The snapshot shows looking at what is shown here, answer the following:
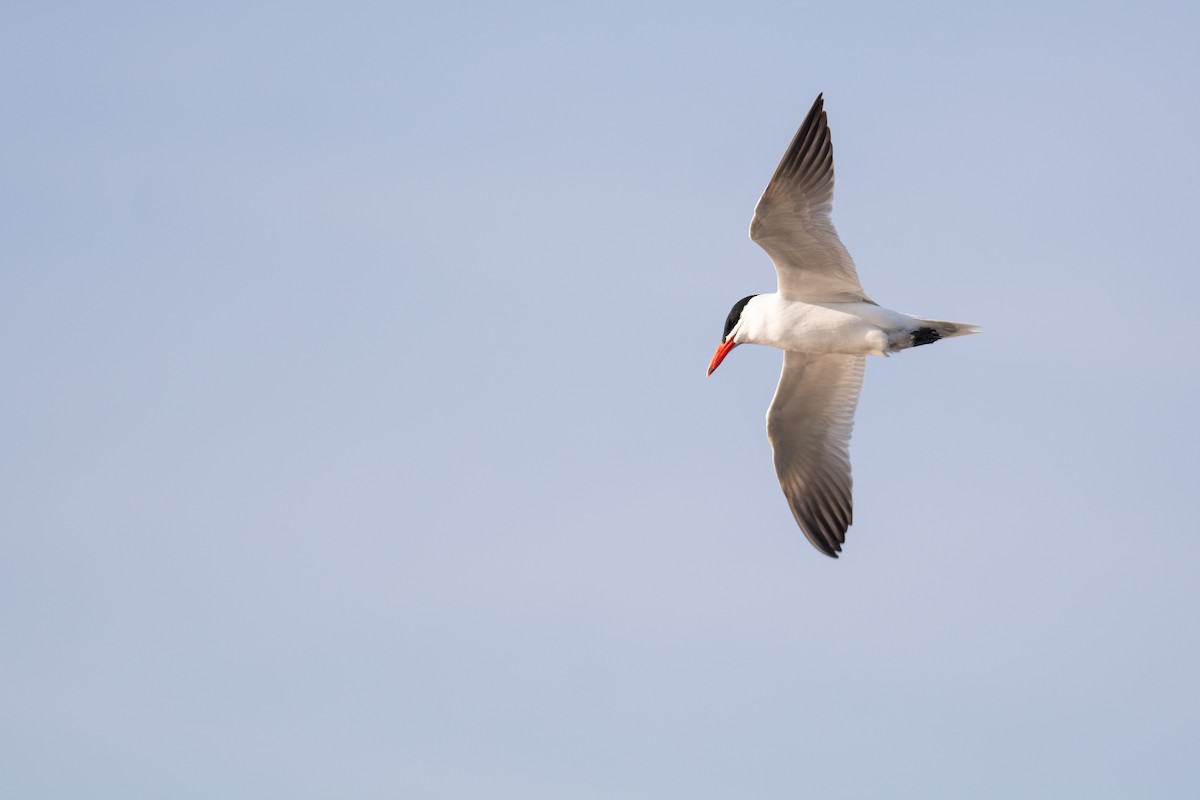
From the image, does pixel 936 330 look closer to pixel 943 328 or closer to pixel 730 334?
pixel 943 328

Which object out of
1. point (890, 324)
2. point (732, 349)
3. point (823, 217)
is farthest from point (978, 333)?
point (732, 349)

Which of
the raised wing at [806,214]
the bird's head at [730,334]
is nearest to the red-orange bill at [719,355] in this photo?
the bird's head at [730,334]

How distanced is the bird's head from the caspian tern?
16 millimetres

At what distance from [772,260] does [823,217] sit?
2.99ft

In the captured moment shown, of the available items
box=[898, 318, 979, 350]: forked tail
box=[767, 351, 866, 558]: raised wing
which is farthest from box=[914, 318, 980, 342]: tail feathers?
box=[767, 351, 866, 558]: raised wing

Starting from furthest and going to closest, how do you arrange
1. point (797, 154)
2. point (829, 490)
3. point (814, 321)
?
point (829, 490) < point (814, 321) < point (797, 154)

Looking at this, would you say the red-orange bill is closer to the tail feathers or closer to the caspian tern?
the caspian tern

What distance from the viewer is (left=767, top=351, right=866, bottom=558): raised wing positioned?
17.7m

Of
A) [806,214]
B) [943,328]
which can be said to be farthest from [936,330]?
[806,214]

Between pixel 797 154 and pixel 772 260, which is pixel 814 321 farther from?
pixel 797 154

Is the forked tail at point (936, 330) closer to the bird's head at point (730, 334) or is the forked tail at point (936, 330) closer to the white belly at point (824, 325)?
the white belly at point (824, 325)

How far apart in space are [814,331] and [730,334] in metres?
1.60

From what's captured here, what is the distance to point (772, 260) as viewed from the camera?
1631cm

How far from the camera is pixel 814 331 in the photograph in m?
16.5
